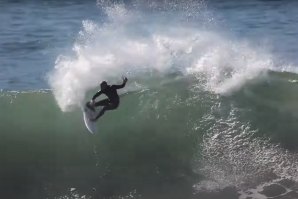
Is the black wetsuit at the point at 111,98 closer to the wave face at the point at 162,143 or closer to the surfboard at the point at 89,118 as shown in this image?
the surfboard at the point at 89,118

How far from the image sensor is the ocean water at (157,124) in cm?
1084

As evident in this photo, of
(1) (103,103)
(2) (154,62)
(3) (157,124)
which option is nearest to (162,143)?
(3) (157,124)

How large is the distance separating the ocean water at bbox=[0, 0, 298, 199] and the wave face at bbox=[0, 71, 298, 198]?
1.0 inches

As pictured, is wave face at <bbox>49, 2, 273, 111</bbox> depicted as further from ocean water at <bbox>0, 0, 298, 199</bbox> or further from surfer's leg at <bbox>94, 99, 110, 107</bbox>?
surfer's leg at <bbox>94, 99, 110, 107</bbox>

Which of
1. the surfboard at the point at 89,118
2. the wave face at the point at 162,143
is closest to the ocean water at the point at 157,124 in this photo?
the wave face at the point at 162,143

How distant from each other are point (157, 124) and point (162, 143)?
30.7 inches

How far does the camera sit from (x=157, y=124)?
12969mm

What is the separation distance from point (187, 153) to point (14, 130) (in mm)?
4331

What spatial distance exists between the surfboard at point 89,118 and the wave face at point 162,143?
1.13ft

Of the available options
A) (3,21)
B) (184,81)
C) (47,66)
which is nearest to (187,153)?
(184,81)

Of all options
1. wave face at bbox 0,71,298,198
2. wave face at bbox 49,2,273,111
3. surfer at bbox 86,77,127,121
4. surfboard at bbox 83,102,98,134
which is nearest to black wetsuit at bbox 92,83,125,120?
surfer at bbox 86,77,127,121

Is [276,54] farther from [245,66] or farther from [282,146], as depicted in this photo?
[282,146]

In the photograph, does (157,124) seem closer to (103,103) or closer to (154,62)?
(103,103)

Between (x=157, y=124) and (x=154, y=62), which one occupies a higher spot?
(x=154, y=62)
